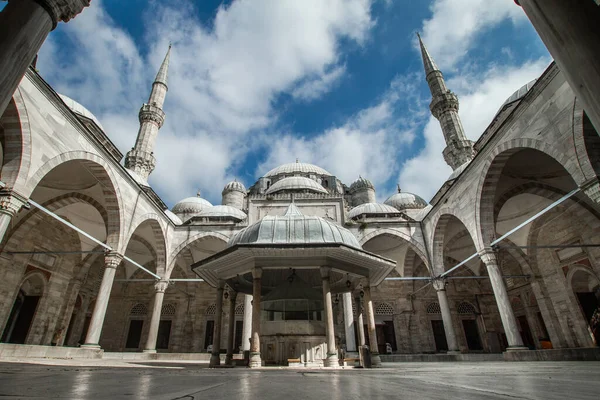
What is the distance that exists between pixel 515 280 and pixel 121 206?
55.5 feet

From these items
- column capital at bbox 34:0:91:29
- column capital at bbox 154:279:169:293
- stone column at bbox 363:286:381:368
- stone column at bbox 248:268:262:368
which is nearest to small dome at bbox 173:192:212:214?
column capital at bbox 154:279:169:293

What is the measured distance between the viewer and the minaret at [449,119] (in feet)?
57.6

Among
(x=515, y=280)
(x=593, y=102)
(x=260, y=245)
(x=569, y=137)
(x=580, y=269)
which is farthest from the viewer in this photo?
(x=515, y=280)

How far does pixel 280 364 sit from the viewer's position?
6.11 meters

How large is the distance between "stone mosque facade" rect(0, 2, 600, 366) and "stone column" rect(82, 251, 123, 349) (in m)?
0.06

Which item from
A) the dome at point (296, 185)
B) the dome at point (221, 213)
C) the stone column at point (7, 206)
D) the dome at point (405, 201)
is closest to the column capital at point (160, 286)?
the dome at point (221, 213)

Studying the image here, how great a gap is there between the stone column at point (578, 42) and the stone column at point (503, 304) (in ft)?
28.5

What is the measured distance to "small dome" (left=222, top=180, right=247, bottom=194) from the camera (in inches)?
960

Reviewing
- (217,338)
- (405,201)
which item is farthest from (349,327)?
(405,201)

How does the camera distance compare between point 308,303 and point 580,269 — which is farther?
point 580,269

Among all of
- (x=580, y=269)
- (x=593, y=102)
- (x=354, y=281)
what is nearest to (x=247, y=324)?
(x=354, y=281)

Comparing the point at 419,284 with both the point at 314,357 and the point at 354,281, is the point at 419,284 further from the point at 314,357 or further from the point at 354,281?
the point at 314,357

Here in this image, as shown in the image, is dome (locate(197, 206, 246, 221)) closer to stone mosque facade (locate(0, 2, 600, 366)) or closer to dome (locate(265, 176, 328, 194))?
stone mosque facade (locate(0, 2, 600, 366))

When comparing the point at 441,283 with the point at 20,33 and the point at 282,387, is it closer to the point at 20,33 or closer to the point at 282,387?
the point at 282,387
